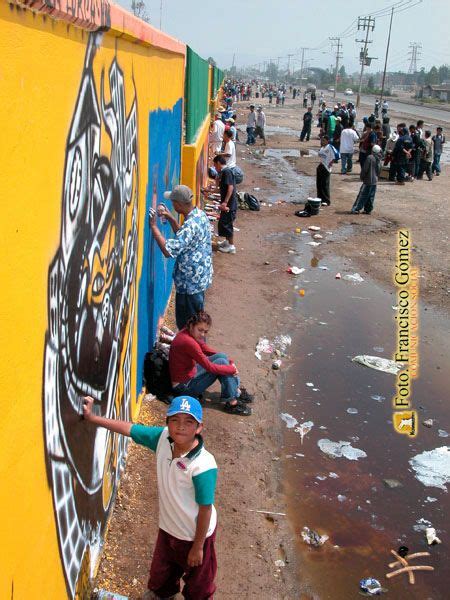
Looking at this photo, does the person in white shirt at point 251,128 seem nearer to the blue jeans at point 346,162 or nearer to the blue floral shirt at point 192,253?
the blue jeans at point 346,162

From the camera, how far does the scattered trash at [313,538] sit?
404 cm

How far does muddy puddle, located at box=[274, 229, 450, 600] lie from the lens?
154 inches

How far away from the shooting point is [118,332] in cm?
379

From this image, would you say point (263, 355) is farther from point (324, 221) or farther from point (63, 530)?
point (324, 221)

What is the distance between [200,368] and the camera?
536 centimetres

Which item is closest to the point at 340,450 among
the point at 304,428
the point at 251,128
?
the point at 304,428

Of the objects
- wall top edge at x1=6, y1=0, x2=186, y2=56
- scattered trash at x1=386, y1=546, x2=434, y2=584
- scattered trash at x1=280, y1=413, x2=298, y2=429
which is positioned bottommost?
scattered trash at x1=386, y1=546, x2=434, y2=584

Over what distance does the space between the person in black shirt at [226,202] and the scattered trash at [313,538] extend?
20.6ft

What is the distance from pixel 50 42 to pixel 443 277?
8.71 m

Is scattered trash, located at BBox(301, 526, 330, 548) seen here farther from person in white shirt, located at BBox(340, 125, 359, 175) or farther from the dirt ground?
person in white shirt, located at BBox(340, 125, 359, 175)

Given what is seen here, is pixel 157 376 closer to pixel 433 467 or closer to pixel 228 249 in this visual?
pixel 433 467

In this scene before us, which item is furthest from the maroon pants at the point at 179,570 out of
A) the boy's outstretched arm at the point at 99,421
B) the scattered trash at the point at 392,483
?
the scattered trash at the point at 392,483

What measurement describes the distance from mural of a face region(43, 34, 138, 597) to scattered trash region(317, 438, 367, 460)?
76.6 inches

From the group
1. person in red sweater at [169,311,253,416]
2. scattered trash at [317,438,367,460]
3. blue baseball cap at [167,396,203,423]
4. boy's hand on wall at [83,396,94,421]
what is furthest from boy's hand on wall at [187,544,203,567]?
scattered trash at [317,438,367,460]
